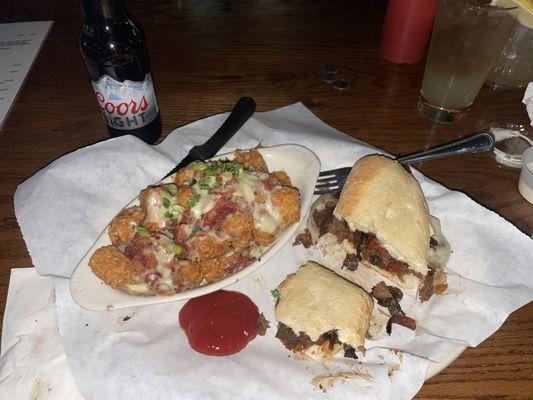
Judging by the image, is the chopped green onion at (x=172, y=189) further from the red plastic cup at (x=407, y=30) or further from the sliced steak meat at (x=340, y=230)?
the red plastic cup at (x=407, y=30)

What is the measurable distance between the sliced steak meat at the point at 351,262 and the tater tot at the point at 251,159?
2.10ft

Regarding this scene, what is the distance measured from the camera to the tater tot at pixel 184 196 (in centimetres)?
207

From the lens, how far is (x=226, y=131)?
263cm

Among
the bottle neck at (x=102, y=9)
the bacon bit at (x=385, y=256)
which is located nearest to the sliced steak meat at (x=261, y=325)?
the bacon bit at (x=385, y=256)

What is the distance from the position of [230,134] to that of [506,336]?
5.77 feet

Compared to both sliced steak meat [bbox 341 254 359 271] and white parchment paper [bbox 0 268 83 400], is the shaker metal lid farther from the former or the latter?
white parchment paper [bbox 0 268 83 400]

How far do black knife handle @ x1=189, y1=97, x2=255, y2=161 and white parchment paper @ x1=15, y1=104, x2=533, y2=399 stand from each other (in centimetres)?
13

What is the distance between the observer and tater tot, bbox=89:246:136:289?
192cm

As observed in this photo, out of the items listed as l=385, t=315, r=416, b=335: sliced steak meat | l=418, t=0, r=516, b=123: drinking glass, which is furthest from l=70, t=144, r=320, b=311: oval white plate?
l=418, t=0, r=516, b=123: drinking glass

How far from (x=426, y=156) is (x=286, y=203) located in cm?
93

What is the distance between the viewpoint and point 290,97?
10.8 feet

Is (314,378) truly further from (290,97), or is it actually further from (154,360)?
(290,97)

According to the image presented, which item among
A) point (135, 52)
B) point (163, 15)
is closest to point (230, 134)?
point (135, 52)

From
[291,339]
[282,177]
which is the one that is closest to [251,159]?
[282,177]
